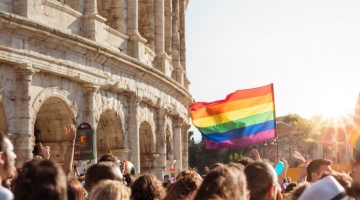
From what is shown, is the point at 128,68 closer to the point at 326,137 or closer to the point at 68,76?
the point at 68,76

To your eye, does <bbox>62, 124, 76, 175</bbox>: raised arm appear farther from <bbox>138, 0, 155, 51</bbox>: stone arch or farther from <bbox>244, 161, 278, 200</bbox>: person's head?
<bbox>138, 0, 155, 51</bbox>: stone arch

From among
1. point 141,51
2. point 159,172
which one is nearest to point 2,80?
point 141,51

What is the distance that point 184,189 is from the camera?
716 cm

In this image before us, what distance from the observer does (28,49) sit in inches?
719

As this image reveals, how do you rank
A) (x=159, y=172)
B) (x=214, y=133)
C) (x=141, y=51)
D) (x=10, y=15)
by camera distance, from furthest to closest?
(x=159, y=172)
(x=141, y=51)
(x=214, y=133)
(x=10, y=15)

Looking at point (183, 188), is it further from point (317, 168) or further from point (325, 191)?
point (317, 168)

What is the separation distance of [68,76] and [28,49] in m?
2.24

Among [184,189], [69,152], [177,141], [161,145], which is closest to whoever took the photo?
[184,189]

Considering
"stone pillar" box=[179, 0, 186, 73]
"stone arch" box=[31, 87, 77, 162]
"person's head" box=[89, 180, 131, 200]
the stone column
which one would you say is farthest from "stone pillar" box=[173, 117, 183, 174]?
"person's head" box=[89, 180, 131, 200]

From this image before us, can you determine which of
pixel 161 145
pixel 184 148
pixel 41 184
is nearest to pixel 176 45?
pixel 184 148

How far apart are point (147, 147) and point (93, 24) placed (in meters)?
7.80

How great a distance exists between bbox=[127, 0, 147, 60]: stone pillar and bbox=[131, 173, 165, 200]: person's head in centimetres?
1850

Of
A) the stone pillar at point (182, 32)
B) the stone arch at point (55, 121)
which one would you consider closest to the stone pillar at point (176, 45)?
the stone pillar at point (182, 32)

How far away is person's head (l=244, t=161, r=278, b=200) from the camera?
6.23 m
